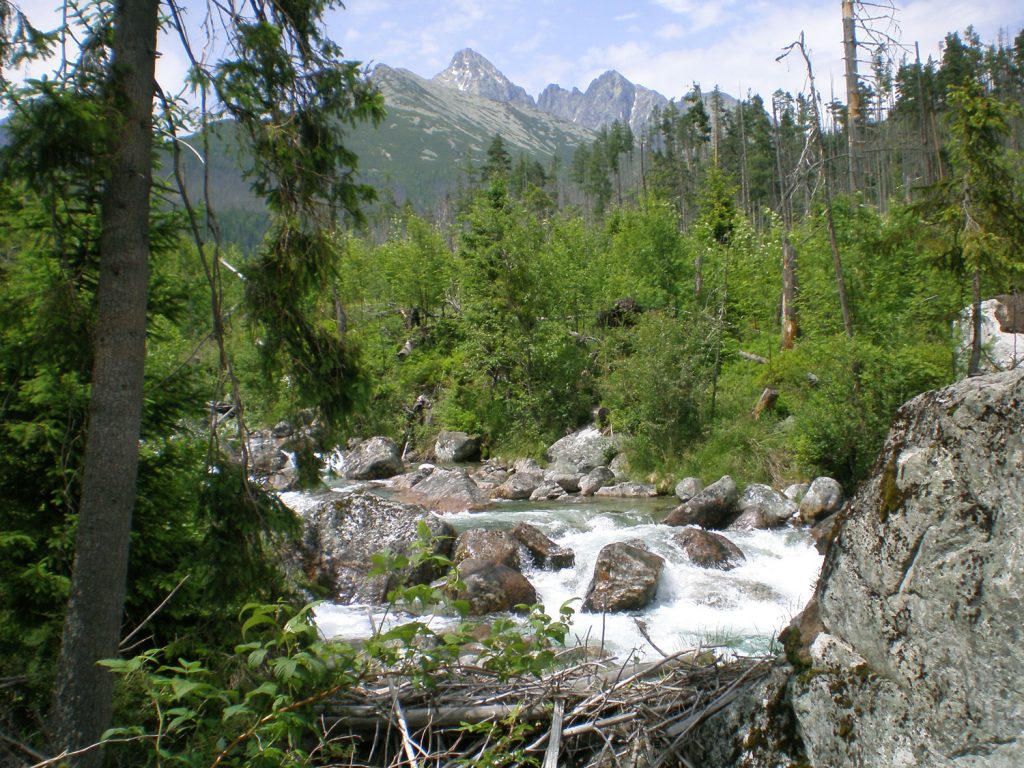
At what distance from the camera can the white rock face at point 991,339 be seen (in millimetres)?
14102

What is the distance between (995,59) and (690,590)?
2488 inches

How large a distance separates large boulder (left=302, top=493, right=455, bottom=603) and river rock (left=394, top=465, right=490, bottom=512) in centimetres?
528

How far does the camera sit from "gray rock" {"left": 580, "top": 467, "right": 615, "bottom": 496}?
19581 mm

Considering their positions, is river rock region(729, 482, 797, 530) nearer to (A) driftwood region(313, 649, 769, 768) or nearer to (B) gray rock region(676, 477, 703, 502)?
(B) gray rock region(676, 477, 703, 502)

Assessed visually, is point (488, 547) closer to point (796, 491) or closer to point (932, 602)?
point (796, 491)

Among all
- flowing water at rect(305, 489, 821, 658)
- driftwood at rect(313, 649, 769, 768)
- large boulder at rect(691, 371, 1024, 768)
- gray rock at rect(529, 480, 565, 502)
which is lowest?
flowing water at rect(305, 489, 821, 658)

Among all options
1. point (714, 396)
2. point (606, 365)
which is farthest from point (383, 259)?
point (714, 396)

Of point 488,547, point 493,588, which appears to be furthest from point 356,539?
point 493,588

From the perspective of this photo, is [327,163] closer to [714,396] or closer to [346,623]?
[346,623]

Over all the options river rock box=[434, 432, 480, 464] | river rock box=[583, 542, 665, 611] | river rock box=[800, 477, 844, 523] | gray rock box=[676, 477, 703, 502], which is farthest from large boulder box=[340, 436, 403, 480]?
river rock box=[583, 542, 665, 611]

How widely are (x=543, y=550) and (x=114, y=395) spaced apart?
9319 mm

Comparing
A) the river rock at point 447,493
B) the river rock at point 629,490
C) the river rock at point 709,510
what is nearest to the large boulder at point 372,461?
the river rock at point 447,493

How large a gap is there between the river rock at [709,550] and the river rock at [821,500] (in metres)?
2.82

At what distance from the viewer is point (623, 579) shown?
10398 millimetres
